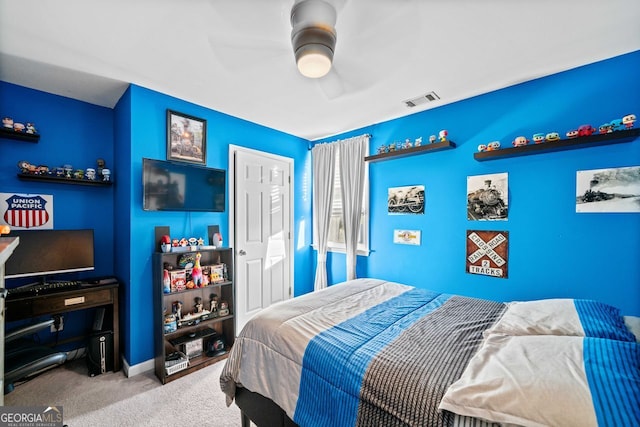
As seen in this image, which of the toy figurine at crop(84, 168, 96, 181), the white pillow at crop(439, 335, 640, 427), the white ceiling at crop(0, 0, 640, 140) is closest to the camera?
the white pillow at crop(439, 335, 640, 427)

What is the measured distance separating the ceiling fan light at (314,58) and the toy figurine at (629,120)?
2159 millimetres

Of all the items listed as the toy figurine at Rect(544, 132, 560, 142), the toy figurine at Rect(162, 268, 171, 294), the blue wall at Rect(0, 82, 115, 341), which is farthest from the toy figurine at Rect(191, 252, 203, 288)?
the toy figurine at Rect(544, 132, 560, 142)

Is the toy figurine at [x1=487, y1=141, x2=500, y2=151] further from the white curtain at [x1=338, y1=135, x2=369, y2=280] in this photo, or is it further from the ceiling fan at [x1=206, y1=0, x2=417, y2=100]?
the white curtain at [x1=338, y1=135, x2=369, y2=280]

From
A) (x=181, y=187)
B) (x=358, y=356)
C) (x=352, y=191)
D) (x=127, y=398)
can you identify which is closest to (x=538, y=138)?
(x=352, y=191)

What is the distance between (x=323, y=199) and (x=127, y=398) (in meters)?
2.98

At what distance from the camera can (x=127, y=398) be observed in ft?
6.75

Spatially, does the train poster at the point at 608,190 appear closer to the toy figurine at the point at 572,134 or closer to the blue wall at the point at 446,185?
the blue wall at the point at 446,185

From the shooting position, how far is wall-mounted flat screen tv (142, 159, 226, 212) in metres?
2.44

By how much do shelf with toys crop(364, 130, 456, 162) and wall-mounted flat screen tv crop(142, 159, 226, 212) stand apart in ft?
6.15

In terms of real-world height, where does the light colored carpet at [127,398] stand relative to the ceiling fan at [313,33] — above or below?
below

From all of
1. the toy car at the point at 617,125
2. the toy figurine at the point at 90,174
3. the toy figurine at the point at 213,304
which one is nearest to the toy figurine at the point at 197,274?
the toy figurine at the point at 213,304

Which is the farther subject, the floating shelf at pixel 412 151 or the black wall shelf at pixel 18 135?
the floating shelf at pixel 412 151

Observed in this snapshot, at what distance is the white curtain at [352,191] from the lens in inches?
136

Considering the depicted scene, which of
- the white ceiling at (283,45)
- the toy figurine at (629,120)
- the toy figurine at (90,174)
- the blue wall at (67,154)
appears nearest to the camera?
the white ceiling at (283,45)
